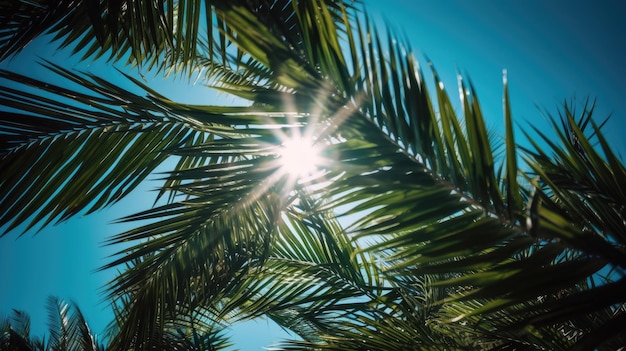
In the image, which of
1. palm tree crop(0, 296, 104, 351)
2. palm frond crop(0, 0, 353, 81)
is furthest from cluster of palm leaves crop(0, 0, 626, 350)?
palm tree crop(0, 296, 104, 351)

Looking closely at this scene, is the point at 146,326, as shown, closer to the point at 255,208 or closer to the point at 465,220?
the point at 255,208

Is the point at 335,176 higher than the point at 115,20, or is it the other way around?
the point at 115,20

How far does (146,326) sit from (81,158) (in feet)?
2.09

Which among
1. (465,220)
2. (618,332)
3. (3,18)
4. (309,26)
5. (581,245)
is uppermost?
(3,18)

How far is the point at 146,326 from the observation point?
129cm

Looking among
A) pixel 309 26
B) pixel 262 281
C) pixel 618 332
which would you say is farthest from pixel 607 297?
pixel 262 281

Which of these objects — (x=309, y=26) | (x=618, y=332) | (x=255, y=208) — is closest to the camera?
(x=618, y=332)

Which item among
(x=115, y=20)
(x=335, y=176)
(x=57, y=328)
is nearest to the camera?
(x=335, y=176)

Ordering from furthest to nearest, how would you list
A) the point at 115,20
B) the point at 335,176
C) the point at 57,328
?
the point at 57,328
the point at 115,20
the point at 335,176

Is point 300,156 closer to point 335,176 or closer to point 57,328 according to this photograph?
point 335,176

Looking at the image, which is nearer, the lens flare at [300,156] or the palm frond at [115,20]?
the lens flare at [300,156]

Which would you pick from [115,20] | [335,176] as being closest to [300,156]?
[335,176]

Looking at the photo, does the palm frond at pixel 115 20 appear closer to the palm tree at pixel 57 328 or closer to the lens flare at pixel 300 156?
the lens flare at pixel 300 156

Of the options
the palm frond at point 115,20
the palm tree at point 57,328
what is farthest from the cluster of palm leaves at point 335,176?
the palm tree at point 57,328
